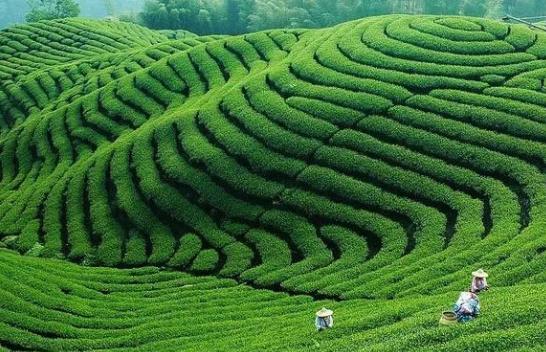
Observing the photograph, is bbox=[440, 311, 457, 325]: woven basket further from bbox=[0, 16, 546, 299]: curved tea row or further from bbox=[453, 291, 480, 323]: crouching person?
bbox=[0, 16, 546, 299]: curved tea row

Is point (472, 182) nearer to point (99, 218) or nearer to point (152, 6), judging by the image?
point (99, 218)

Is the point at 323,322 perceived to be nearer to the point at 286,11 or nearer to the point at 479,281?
the point at 479,281

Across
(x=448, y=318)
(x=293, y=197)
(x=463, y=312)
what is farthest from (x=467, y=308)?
(x=293, y=197)

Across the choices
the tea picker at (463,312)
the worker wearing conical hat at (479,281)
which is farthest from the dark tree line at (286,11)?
the tea picker at (463,312)

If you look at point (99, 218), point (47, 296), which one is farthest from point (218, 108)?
point (47, 296)

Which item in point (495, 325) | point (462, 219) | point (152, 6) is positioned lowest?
point (152, 6)

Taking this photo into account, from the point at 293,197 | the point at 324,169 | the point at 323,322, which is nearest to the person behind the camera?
the point at 323,322
